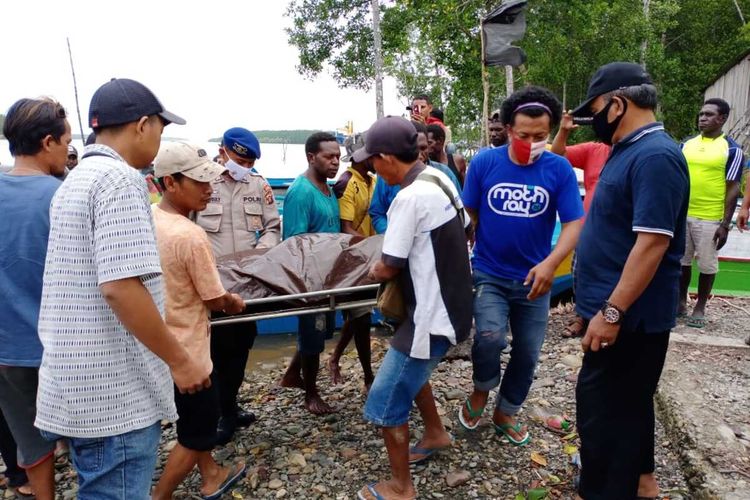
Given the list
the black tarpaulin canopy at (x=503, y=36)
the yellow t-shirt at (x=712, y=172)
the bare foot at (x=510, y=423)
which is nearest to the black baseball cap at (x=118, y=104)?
the bare foot at (x=510, y=423)

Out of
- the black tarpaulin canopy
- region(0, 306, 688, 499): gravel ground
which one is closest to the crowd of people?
region(0, 306, 688, 499): gravel ground

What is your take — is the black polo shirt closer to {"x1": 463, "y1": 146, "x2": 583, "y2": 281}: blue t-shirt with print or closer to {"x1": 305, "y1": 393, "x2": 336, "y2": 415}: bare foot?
{"x1": 463, "y1": 146, "x2": 583, "y2": 281}: blue t-shirt with print

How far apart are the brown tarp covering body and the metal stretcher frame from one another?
5 centimetres

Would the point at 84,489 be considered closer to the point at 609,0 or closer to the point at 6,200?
the point at 6,200

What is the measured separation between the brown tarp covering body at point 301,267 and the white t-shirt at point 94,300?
4.09 ft

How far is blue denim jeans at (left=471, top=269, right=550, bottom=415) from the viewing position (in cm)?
303

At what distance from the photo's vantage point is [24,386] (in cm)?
245

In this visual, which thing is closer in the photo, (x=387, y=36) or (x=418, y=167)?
(x=418, y=167)

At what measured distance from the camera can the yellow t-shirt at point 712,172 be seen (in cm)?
490

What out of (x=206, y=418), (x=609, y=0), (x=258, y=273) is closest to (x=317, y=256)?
A: (x=258, y=273)

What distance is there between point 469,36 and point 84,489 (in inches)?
554

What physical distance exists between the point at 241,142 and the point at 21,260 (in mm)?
1724

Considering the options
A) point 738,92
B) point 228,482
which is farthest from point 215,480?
point 738,92

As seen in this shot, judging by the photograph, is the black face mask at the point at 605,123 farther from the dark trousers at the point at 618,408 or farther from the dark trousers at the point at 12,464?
the dark trousers at the point at 12,464
